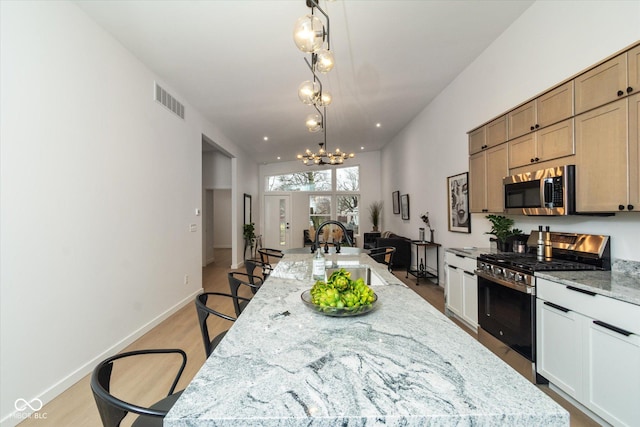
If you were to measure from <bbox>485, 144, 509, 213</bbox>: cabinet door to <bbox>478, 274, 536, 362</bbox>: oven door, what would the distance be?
35.4 inches

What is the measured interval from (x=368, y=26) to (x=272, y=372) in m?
3.20

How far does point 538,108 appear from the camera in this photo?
2477 millimetres

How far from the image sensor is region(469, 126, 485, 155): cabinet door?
334 cm

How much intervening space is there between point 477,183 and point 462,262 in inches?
40.3

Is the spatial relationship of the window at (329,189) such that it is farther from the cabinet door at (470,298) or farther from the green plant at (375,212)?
the cabinet door at (470,298)

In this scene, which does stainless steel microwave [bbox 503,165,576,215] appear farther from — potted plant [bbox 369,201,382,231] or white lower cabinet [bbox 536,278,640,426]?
potted plant [bbox 369,201,382,231]

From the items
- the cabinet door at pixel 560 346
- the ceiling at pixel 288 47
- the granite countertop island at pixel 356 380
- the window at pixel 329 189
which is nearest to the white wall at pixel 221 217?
the window at pixel 329 189

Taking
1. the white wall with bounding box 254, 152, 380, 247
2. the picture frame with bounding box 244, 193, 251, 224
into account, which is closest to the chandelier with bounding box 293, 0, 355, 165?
the picture frame with bounding box 244, 193, 251, 224

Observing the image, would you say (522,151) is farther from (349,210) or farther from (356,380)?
(349,210)

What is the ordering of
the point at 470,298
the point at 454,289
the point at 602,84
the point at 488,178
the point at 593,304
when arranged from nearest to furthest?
the point at 593,304, the point at 602,84, the point at 470,298, the point at 488,178, the point at 454,289

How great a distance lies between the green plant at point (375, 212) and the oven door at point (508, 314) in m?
5.80

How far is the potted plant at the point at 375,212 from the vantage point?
336 inches

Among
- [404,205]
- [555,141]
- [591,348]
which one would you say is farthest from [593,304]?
[404,205]

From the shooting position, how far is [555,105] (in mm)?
2293
